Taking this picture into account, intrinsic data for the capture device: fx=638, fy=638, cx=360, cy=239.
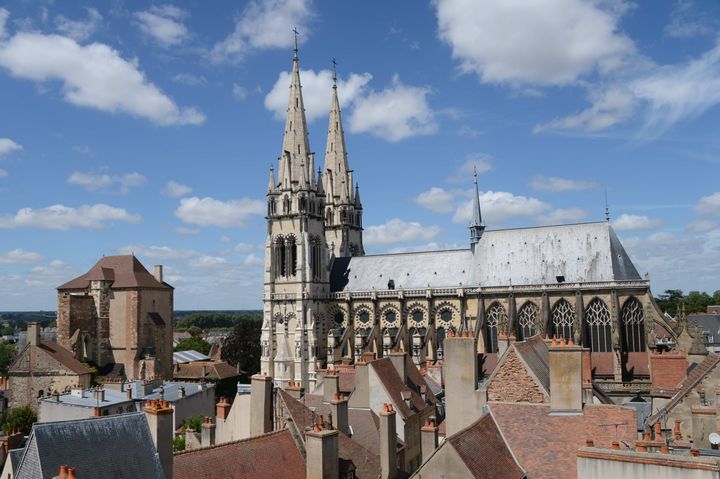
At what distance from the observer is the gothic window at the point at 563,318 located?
49.3 metres

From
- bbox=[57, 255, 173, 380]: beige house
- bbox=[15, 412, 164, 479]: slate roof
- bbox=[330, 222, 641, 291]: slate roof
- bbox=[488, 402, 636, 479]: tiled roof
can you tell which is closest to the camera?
bbox=[15, 412, 164, 479]: slate roof

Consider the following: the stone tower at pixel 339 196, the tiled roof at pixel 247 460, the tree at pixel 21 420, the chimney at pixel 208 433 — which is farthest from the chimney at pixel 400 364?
the stone tower at pixel 339 196

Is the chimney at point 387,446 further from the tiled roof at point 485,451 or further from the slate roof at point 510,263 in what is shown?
the slate roof at point 510,263

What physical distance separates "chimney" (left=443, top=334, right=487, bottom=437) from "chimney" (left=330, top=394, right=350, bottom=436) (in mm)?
4301

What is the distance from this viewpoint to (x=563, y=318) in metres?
49.7

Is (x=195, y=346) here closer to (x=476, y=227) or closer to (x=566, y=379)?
(x=476, y=227)

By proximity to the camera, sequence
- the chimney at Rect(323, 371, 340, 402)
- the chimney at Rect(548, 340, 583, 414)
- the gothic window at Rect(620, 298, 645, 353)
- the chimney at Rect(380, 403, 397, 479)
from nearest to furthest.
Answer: the chimney at Rect(548, 340, 583, 414) → the chimney at Rect(380, 403, 397, 479) → the chimney at Rect(323, 371, 340, 402) → the gothic window at Rect(620, 298, 645, 353)

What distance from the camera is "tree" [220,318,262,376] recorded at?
72.9m

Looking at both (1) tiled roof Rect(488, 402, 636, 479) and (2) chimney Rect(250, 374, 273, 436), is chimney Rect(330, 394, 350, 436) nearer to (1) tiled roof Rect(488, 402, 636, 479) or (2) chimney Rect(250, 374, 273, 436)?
(2) chimney Rect(250, 374, 273, 436)

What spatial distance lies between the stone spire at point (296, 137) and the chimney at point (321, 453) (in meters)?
45.5

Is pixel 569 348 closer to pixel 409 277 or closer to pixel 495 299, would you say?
pixel 495 299

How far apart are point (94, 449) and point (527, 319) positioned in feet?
143

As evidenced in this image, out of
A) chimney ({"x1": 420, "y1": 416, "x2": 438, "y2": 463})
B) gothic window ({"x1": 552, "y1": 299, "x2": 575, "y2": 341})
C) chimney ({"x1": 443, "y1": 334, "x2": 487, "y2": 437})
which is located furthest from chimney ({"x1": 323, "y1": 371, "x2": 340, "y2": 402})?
gothic window ({"x1": 552, "y1": 299, "x2": 575, "y2": 341})

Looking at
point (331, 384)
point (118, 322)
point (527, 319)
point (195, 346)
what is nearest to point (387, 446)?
point (331, 384)
